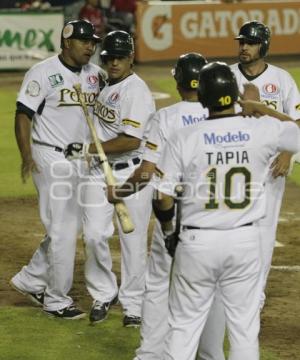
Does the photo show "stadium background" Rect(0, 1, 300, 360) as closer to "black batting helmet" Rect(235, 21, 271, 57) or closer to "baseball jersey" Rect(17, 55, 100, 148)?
"baseball jersey" Rect(17, 55, 100, 148)

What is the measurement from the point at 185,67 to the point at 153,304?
1.59m

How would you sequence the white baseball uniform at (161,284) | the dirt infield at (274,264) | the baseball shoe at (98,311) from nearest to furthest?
the white baseball uniform at (161,284)
the dirt infield at (274,264)
the baseball shoe at (98,311)

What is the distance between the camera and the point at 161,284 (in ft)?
22.6

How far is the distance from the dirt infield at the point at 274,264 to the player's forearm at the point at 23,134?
1.39 metres

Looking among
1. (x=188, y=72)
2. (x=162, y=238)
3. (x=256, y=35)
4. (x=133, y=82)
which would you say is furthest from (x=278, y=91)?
(x=162, y=238)

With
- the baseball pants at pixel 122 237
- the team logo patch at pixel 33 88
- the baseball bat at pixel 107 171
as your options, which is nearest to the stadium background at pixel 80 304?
the baseball pants at pixel 122 237

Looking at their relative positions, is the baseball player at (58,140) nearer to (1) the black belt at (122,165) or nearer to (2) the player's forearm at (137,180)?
(1) the black belt at (122,165)

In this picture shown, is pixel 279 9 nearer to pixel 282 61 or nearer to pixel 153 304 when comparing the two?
pixel 282 61

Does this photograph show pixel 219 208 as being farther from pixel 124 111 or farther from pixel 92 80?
pixel 92 80

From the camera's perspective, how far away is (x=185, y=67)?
260 inches

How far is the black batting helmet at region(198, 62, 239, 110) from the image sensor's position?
5902mm

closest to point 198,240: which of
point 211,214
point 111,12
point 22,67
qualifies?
point 211,214

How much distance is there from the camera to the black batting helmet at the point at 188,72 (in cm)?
661

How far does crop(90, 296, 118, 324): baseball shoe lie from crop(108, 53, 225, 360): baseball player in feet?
3.77
